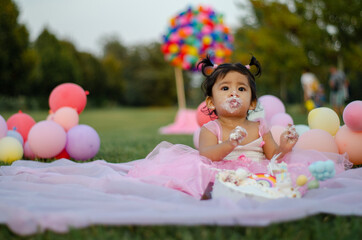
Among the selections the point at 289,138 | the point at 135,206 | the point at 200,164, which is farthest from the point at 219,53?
the point at 135,206

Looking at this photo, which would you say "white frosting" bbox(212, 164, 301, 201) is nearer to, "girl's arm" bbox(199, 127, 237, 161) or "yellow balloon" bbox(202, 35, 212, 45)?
"girl's arm" bbox(199, 127, 237, 161)

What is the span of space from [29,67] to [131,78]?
2733cm

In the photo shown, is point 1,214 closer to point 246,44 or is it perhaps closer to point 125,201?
point 125,201

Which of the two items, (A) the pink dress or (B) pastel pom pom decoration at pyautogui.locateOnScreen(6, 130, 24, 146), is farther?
(B) pastel pom pom decoration at pyautogui.locateOnScreen(6, 130, 24, 146)

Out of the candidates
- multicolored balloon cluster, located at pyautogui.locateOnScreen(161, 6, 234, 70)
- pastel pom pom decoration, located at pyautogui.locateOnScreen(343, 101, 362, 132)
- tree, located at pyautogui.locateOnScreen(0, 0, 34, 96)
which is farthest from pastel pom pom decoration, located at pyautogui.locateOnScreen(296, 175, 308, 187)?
tree, located at pyautogui.locateOnScreen(0, 0, 34, 96)

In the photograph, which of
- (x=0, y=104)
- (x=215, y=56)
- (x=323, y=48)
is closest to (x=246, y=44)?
(x=323, y=48)

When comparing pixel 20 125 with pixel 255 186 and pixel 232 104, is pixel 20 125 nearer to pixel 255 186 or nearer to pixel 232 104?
pixel 232 104

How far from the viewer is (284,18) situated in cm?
1312

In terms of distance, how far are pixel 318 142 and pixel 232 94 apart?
973 millimetres

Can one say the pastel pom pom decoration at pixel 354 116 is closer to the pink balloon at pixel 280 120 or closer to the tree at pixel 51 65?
the pink balloon at pixel 280 120

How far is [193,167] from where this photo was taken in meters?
2.18

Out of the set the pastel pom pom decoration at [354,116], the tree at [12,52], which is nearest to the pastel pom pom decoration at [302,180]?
the pastel pom pom decoration at [354,116]

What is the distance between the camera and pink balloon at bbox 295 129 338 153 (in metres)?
2.80

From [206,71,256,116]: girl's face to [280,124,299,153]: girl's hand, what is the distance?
1.12ft
